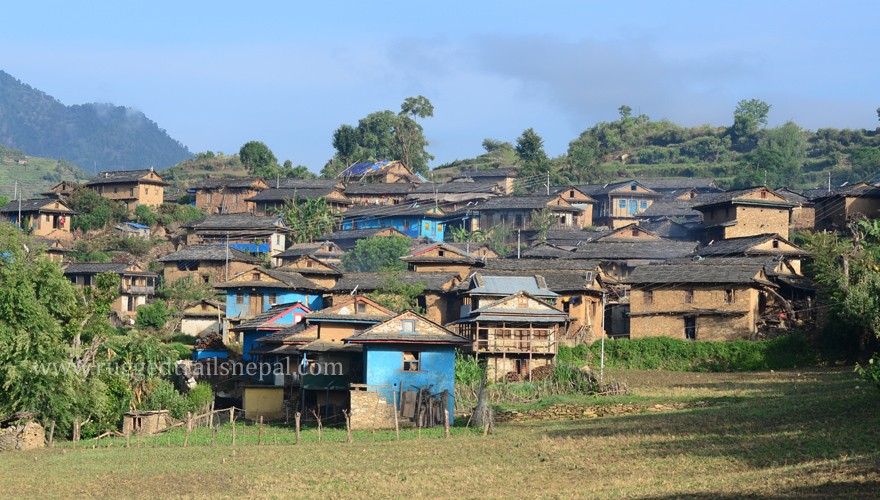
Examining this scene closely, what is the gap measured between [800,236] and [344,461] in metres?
53.3

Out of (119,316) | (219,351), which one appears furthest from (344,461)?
(119,316)

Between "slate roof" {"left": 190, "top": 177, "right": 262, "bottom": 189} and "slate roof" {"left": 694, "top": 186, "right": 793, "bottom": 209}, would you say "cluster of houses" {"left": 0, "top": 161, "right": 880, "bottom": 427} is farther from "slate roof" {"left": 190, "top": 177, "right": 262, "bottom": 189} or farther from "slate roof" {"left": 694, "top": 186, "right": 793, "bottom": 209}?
"slate roof" {"left": 190, "top": 177, "right": 262, "bottom": 189}

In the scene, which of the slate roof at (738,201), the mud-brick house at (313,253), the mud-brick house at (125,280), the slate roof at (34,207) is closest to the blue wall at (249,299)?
the mud-brick house at (125,280)

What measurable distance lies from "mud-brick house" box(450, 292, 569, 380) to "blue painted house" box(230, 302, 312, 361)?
384 inches

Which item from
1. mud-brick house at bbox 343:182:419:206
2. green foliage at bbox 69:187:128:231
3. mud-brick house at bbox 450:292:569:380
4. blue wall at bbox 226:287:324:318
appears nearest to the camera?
mud-brick house at bbox 450:292:569:380

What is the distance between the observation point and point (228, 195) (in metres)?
115

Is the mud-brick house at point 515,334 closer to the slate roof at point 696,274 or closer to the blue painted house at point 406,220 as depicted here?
the slate roof at point 696,274

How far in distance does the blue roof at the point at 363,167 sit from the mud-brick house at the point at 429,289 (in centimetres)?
5030

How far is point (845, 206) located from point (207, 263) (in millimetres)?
45837

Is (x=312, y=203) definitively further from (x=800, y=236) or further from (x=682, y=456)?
(x=682, y=456)

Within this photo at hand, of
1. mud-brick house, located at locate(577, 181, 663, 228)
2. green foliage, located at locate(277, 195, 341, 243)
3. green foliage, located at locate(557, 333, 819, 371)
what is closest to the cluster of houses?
mud-brick house, located at locate(577, 181, 663, 228)

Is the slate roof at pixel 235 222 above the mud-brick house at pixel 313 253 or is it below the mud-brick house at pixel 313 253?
above

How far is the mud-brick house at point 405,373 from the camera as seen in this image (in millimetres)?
49906

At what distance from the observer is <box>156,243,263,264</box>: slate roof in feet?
298
